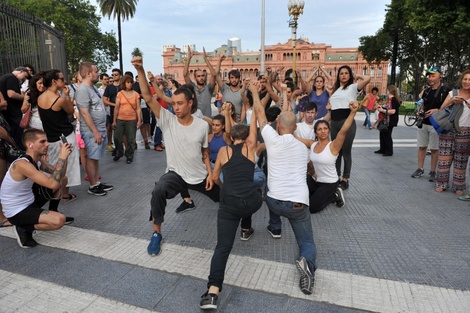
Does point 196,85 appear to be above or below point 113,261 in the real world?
above

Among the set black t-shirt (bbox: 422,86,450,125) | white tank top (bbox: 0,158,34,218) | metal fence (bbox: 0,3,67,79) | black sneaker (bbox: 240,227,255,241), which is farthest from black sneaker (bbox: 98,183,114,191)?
black t-shirt (bbox: 422,86,450,125)

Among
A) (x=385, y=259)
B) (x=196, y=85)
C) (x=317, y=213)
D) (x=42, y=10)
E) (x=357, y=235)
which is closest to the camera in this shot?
(x=385, y=259)

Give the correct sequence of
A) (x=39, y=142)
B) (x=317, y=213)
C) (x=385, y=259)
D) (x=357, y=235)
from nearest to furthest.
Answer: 1. (x=385, y=259)
2. (x=39, y=142)
3. (x=357, y=235)
4. (x=317, y=213)

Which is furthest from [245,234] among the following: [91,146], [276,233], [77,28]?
[77,28]

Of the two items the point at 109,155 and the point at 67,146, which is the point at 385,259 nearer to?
the point at 67,146

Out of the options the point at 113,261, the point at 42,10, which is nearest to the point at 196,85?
the point at 113,261

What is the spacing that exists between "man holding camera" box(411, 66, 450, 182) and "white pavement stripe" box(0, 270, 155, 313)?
17.4 feet

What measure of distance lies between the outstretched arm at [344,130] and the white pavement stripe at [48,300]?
2.71 meters

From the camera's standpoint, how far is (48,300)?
2541 mm

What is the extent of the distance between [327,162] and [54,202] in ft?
11.2

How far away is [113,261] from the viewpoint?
3098mm

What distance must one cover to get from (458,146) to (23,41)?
30.8 ft

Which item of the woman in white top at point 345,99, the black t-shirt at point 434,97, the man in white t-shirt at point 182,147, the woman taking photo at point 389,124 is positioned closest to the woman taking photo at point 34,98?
the man in white t-shirt at point 182,147

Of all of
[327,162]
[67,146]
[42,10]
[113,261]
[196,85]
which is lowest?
[113,261]
